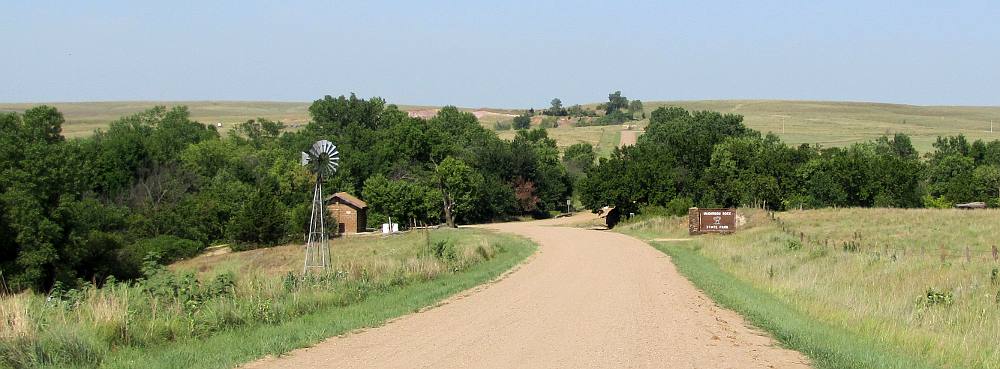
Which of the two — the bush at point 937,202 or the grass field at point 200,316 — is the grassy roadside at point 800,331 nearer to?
the grass field at point 200,316

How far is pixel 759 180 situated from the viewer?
79.2 m

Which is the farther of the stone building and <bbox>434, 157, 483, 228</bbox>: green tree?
<bbox>434, 157, 483, 228</bbox>: green tree

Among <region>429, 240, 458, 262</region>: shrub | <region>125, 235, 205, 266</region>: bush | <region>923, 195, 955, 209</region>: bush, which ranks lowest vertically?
<region>923, 195, 955, 209</region>: bush

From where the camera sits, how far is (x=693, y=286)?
67.9 ft

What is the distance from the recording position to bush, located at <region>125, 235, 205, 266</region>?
200ft

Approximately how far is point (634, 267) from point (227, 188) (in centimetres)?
6037

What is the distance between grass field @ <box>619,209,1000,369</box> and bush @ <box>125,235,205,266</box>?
3640 cm

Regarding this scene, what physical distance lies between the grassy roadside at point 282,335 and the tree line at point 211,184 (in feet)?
73.7

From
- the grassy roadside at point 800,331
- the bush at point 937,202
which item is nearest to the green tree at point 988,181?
the bush at point 937,202

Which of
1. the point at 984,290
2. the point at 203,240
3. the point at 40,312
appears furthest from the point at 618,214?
the point at 40,312

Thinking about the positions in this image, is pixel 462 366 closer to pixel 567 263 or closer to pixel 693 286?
pixel 693 286

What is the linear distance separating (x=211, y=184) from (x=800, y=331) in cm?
8313

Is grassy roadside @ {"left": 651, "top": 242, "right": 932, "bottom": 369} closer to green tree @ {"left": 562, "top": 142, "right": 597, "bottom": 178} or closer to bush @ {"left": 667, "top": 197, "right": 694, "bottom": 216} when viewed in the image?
bush @ {"left": 667, "top": 197, "right": 694, "bottom": 216}

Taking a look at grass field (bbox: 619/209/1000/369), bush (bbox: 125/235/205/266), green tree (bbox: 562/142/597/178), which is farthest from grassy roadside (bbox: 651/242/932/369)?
green tree (bbox: 562/142/597/178)
